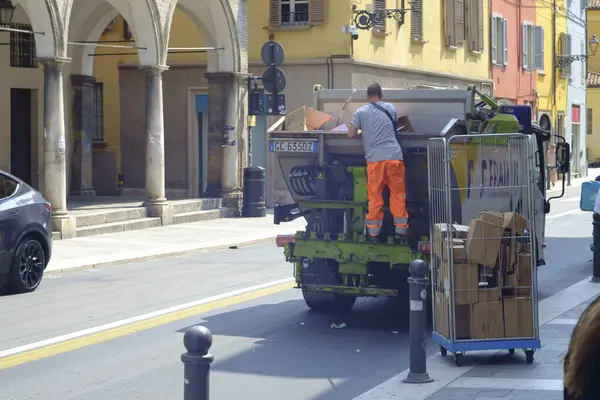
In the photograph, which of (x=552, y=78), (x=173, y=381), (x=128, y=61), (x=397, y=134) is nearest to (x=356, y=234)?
(x=397, y=134)

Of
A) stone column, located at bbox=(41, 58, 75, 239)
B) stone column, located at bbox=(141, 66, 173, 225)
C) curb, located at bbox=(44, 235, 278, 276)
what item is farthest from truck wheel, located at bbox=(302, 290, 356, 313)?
stone column, located at bbox=(141, 66, 173, 225)

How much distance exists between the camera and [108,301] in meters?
13.3

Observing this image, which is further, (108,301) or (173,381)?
(108,301)

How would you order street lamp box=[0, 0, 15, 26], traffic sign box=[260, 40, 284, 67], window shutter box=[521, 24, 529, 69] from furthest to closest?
window shutter box=[521, 24, 529, 69] → street lamp box=[0, 0, 15, 26] → traffic sign box=[260, 40, 284, 67]

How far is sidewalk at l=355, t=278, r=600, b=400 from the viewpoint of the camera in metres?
8.00

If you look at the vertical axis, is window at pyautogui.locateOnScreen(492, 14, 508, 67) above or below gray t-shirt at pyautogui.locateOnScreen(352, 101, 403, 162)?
above

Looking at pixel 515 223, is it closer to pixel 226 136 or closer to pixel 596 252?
pixel 596 252

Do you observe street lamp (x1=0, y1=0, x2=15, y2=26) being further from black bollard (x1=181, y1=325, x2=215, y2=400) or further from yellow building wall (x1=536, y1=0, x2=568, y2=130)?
yellow building wall (x1=536, y1=0, x2=568, y2=130)

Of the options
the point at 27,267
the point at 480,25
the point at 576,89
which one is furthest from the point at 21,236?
the point at 576,89

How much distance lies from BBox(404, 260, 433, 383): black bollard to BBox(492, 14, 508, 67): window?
3551 centimetres

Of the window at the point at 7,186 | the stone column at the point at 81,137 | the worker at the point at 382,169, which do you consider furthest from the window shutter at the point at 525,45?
the worker at the point at 382,169

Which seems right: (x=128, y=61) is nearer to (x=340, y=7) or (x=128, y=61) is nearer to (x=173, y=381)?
(x=340, y=7)

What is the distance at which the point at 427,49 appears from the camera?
116 ft

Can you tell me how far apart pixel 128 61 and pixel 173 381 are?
24158 millimetres
